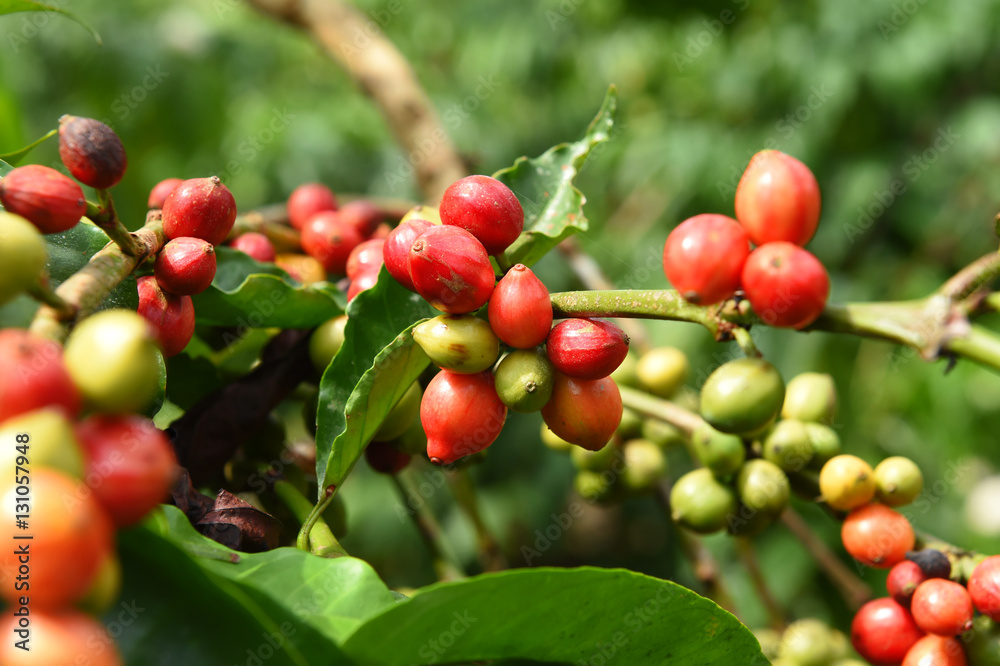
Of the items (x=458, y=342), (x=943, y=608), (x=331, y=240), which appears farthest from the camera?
(x=331, y=240)

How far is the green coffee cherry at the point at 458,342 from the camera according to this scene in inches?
23.0

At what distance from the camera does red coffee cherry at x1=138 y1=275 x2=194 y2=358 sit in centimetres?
59

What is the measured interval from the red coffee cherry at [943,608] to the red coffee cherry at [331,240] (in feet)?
2.42

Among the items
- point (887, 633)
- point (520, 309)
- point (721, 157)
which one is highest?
point (520, 309)

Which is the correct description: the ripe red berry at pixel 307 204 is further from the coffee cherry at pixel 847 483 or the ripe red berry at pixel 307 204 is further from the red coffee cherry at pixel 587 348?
the coffee cherry at pixel 847 483

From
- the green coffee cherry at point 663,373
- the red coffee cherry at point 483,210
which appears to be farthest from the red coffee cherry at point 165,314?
the green coffee cherry at point 663,373

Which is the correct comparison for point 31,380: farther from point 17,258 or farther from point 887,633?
point 887,633

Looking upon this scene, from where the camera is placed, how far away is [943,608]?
2.32 ft

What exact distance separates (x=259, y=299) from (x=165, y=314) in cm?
15

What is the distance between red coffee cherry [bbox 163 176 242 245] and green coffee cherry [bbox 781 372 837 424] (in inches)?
25.7

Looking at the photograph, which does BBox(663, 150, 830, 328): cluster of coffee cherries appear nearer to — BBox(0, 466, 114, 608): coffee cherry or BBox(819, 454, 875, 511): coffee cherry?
BBox(819, 454, 875, 511): coffee cherry

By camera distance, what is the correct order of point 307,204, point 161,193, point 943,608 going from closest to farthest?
point 943,608, point 161,193, point 307,204

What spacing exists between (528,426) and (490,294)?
1.83 meters

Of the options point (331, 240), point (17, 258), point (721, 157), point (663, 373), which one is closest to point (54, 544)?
point (17, 258)
